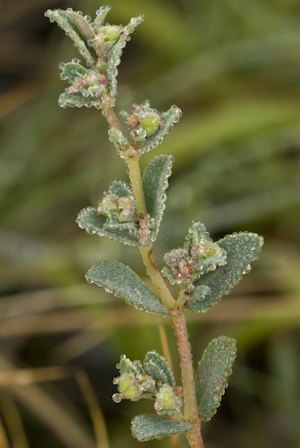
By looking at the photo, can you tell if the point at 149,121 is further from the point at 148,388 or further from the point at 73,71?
the point at 148,388

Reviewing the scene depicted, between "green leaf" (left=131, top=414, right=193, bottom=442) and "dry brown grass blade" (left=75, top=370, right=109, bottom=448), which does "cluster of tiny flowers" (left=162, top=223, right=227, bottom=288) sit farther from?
"dry brown grass blade" (left=75, top=370, right=109, bottom=448)

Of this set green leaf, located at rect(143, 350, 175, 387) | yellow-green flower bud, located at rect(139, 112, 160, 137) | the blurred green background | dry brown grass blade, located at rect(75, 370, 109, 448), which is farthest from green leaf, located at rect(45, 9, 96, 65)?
dry brown grass blade, located at rect(75, 370, 109, 448)

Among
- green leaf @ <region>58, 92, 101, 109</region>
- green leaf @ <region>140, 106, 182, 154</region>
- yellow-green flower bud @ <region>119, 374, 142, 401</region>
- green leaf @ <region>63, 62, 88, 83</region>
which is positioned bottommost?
yellow-green flower bud @ <region>119, 374, 142, 401</region>

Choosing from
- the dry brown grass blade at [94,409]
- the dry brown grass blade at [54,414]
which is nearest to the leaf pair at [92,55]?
the dry brown grass blade at [94,409]

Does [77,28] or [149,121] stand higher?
[77,28]

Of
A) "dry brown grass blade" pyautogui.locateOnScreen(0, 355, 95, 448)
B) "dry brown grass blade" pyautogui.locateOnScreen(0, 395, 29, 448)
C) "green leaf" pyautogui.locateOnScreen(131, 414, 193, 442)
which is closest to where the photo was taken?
"green leaf" pyautogui.locateOnScreen(131, 414, 193, 442)

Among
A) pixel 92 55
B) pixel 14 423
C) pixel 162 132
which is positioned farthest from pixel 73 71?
pixel 14 423

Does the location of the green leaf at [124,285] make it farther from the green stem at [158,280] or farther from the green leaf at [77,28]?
the green leaf at [77,28]
